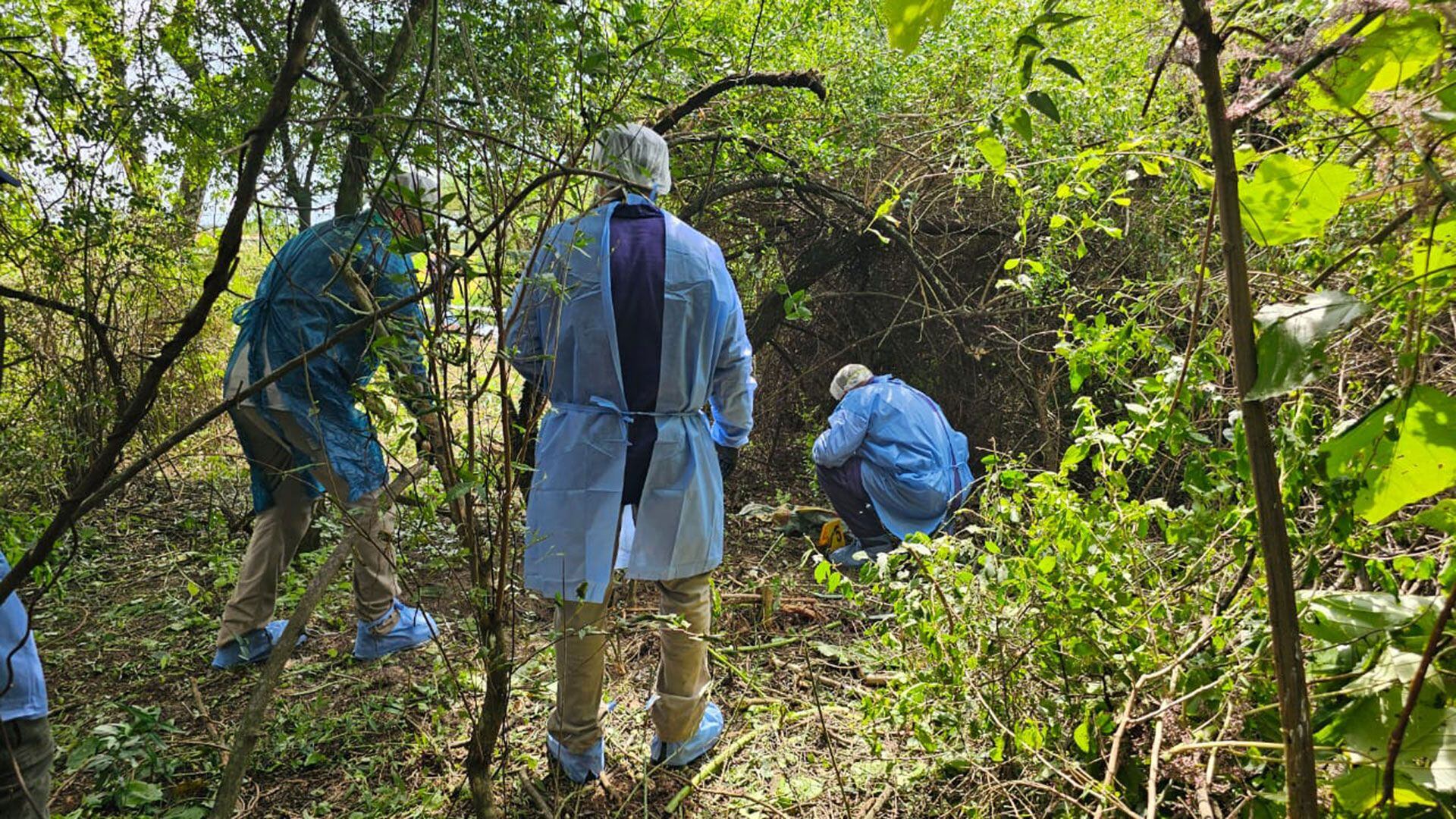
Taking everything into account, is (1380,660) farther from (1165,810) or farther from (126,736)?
(126,736)

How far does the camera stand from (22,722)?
1.45 meters

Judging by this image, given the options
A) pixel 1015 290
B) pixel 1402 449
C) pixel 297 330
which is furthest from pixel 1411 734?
pixel 1015 290

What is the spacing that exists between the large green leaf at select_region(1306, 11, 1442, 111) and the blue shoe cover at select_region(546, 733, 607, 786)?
7.56ft

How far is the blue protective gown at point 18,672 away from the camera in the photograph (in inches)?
55.4

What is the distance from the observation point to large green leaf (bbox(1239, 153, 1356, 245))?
71 centimetres

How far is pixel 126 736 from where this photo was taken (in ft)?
8.29

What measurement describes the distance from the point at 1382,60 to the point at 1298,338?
246mm

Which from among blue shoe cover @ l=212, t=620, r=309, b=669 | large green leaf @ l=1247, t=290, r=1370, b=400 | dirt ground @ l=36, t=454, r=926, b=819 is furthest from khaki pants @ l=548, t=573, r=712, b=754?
large green leaf @ l=1247, t=290, r=1370, b=400

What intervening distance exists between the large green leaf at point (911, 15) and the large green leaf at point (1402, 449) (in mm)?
516

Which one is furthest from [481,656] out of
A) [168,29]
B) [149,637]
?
[168,29]

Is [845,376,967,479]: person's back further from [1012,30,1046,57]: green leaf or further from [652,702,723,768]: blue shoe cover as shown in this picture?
[1012,30,1046,57]: green leaf

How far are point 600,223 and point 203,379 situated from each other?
13.8ft

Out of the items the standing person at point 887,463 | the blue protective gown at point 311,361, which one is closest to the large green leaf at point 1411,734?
the blue protective gown at point 311,361

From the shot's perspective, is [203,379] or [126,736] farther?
[203,379]
